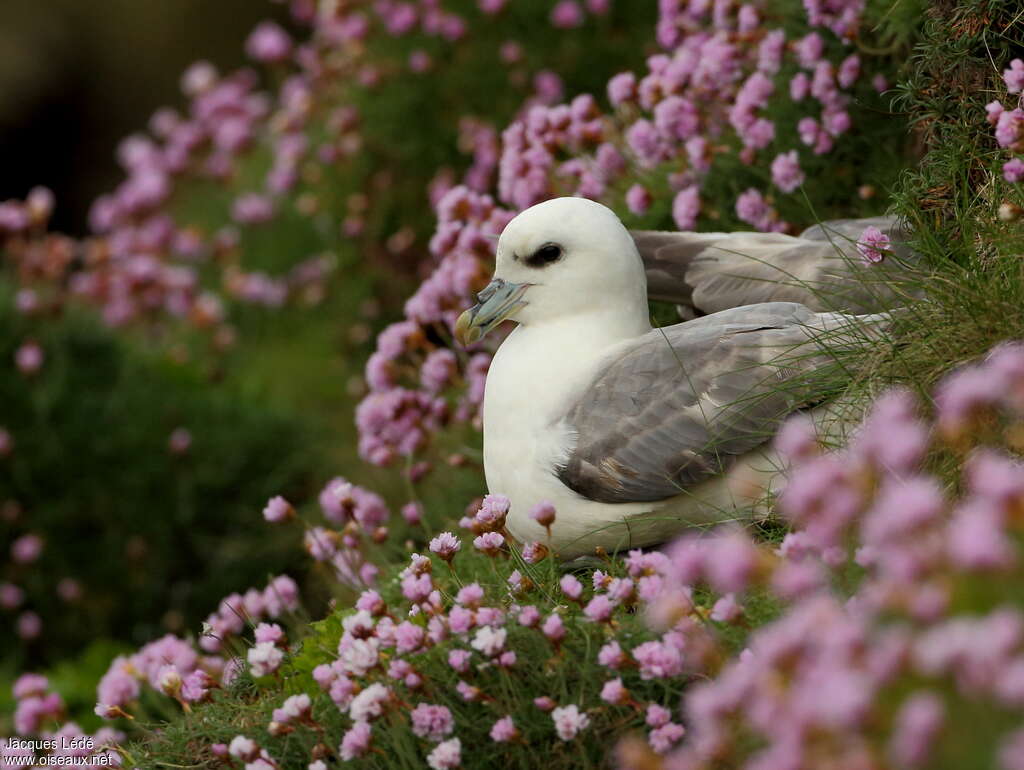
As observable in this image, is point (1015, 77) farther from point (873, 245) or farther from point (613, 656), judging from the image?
point (613, 656)

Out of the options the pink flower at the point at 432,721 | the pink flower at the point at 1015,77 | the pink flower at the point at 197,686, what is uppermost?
the pink flower at the point at 1015,77

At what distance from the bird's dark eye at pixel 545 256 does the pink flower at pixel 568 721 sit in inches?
42.3

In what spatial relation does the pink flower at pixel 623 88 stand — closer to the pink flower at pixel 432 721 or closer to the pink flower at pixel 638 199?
the pink flower at pixel 638 199

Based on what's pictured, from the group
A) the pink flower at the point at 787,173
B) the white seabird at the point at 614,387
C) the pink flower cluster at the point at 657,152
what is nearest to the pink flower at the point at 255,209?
the pink flower cluster at the point at 657,152

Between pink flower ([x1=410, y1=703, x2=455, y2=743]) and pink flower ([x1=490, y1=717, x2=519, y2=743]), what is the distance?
0.24 feet

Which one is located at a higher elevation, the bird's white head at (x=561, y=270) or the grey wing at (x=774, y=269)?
the bird's white head at (x=561, y=270)

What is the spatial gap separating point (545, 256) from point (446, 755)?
1.17 m

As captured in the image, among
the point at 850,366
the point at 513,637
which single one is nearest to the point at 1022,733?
the point at 513,637

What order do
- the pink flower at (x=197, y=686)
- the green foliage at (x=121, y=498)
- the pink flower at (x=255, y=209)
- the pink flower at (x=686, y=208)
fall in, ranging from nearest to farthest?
the pink flower at (x=197, y=686) → the pink flower at (x=686, y=208) → the green foliage at (x=121, y=498) → the pink flower at (x=255, y=209)

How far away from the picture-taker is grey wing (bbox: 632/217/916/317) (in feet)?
9.87

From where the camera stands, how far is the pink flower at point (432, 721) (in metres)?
2.27

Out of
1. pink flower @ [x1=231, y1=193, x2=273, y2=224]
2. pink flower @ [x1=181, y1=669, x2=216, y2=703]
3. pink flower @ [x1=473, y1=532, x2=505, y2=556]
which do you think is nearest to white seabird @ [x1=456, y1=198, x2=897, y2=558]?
pink flower @ [x1=473, y1=532, x2=505, y2=556]

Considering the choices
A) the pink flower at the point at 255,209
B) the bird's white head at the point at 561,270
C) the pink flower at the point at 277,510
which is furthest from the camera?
the pink flower at the point at 255,209

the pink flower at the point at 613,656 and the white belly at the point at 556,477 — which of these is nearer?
the pink flower at the point at 613,656
